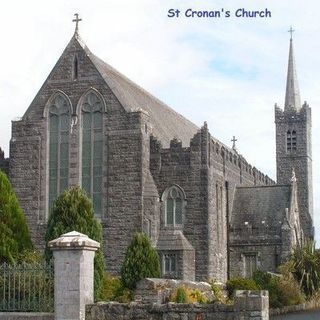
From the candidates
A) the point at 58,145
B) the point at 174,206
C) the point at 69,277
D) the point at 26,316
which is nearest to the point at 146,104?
the point at 58,145

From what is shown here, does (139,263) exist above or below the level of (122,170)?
below

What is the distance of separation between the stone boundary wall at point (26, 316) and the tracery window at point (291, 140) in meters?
53.7

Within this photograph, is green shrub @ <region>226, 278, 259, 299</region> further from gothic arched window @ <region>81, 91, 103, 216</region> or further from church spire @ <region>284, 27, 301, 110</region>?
church spire @ <region>284, 27, 301, 110</region>

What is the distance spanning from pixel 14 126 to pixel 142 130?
6.91m

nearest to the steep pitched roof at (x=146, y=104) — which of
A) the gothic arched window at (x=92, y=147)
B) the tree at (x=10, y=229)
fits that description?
the gothic arched window at (x=92, y=147)

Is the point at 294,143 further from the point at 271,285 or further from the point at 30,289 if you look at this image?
the point at 30,289

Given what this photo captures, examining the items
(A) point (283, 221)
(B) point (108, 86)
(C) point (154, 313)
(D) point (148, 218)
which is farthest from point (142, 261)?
(C) point (154, 313)

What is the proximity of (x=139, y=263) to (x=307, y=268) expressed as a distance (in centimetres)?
1428

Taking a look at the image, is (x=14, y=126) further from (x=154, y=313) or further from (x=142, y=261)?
(x=154, y=313)

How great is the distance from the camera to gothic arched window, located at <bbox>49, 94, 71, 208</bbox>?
4284 centimetres

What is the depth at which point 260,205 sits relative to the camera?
50375 mm

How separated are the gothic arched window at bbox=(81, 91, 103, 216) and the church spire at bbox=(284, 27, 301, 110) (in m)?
32.0

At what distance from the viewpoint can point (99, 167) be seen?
42.3 metres

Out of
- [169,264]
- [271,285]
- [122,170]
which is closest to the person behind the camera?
[271,285]
